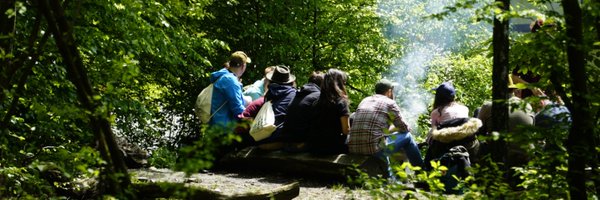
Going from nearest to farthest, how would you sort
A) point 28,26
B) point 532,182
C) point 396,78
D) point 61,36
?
point 61,36
point 532,182
point 28,26
point 396,78

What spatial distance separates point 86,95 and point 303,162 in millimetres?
5440

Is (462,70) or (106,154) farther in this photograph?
(462,70)

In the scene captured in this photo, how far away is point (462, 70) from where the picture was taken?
1912cm

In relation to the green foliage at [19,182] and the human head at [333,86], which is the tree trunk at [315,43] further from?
the green foliage at [19,182]

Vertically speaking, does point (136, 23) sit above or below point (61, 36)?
above

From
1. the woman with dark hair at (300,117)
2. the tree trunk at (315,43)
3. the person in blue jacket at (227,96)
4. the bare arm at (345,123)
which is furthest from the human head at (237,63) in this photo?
the tree trunk at (315,43)

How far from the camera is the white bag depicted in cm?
877


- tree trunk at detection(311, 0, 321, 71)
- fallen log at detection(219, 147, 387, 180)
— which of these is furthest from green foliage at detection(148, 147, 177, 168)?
tree trunk at detection(311, 0, 321, 71)

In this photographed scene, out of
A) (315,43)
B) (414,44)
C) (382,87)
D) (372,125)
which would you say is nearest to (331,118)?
(372,125)

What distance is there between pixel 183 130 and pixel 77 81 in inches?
540

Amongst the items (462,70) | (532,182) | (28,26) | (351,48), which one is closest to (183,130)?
(351,48)

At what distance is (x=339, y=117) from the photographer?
27.3 feet

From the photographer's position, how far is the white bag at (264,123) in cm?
877

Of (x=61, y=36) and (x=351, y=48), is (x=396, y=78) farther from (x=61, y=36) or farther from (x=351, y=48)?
(x=61, y=36)
